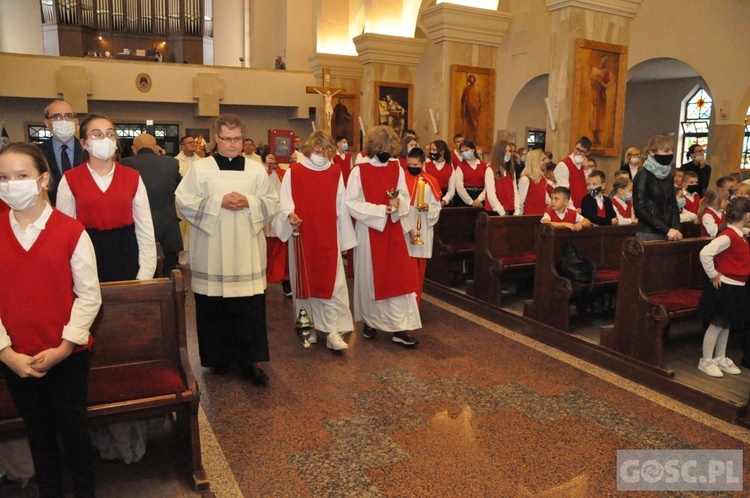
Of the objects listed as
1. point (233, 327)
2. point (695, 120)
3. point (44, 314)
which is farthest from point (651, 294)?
point (695, 120)

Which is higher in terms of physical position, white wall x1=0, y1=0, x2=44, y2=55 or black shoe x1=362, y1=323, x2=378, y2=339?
white wall x1=0, y1=0, x2=44, y2=55

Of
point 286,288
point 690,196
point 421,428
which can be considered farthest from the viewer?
point 690,196

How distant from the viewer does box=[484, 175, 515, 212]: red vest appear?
24.6 feet

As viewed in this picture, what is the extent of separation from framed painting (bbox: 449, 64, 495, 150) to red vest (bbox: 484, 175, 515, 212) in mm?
3491

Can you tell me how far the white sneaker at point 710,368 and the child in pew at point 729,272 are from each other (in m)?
0.31

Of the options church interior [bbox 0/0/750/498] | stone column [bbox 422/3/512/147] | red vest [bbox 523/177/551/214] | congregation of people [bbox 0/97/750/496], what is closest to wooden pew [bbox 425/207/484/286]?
church interior [bbox 0/0/750/498]

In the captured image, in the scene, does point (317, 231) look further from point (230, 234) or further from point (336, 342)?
point (230, 234)

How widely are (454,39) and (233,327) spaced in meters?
8.03

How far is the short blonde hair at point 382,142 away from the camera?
492 centimetres

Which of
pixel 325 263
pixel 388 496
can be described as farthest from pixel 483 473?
pixel 325 263

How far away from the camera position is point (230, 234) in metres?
4.00

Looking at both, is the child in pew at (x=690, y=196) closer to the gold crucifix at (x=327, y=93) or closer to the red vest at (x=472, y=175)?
the red vest at (x=472, y=175)

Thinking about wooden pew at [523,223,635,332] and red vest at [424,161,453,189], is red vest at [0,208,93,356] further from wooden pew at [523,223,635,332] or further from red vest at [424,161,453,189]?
red vest at [424,161,453,189]

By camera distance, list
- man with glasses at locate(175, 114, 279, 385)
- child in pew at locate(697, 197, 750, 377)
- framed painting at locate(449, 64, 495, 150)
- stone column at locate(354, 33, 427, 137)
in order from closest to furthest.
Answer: man with glasses at locate(175, 114, 279, 385)
child in pew at locate(697, 197, 750, 377)
framed painting at locate(449, 64, 495, 150)
stone column at locate(354, 33, 427, 137)
